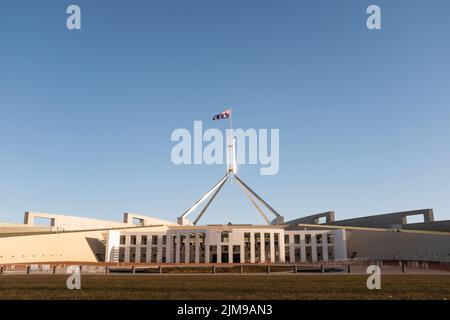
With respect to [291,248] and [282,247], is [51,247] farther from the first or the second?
[291,248]

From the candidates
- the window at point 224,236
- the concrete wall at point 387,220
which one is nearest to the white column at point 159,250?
the window at point 224,236

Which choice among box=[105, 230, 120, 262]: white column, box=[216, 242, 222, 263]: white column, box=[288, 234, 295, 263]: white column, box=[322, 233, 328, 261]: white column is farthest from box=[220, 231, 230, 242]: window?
box=[105, 230, 120, 262]: white column

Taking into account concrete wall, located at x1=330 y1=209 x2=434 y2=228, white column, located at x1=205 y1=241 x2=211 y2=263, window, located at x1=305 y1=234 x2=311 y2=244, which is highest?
concrete wall, located at x1=330 y1=209 x2=434 y2=228

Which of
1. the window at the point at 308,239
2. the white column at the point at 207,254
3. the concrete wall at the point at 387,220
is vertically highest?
the concrete wall at the point at 387,220

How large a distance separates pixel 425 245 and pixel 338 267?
19.1 m

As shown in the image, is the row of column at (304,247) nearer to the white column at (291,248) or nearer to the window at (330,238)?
the white column at (291,248)

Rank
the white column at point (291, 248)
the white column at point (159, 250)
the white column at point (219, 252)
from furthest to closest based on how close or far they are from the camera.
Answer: the white column at point (291, 248), the white column at point (159, 250), the white column at point (219, 252)

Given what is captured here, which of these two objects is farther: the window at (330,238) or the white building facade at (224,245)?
the window at (330,238)

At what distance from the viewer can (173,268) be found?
40844 mm

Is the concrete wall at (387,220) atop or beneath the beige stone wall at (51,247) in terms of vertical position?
atop

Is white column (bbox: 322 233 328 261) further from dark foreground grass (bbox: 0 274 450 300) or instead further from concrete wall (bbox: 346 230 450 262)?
dark foreground grass (bbox: 0 274 450 300)
